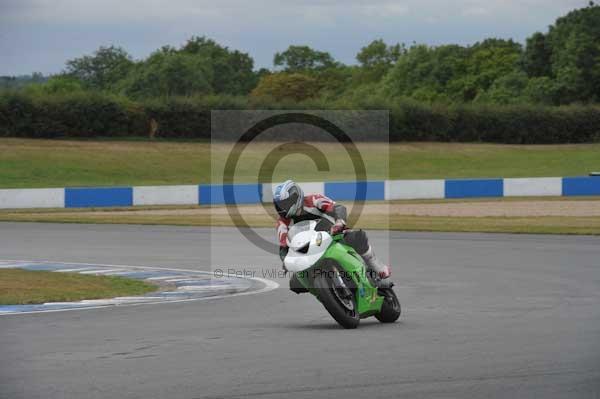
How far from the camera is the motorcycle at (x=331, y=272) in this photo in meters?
9.61

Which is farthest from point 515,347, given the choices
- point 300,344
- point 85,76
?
point 85,76

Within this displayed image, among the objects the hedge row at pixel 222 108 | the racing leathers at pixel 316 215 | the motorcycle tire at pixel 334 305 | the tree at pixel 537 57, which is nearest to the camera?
the motorcycle tire at pixel 334 305

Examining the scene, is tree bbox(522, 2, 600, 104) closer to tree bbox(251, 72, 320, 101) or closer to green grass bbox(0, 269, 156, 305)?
tree bbox(251, 72, 320, 101)

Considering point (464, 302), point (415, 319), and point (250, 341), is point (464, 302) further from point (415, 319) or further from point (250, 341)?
point (250, 341)

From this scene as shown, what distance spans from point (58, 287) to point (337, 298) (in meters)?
5.49

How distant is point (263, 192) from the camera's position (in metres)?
35.9

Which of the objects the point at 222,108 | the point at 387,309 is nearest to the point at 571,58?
the point at 222,108

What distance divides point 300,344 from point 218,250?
444 inches

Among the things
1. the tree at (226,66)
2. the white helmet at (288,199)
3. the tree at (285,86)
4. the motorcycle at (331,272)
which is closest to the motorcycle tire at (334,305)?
the motorcycle at (331,272)

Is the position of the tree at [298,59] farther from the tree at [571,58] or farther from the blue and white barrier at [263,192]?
the blue and white barrier at [263,192]

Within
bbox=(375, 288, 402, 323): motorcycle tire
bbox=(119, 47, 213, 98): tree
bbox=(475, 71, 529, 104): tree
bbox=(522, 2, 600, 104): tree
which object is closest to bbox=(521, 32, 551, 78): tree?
bbox=(522, 2, 600, 104): tree

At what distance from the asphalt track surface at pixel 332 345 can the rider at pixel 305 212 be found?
837 mm

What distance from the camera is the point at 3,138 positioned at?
50656 mm

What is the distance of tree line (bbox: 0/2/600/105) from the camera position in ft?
252
